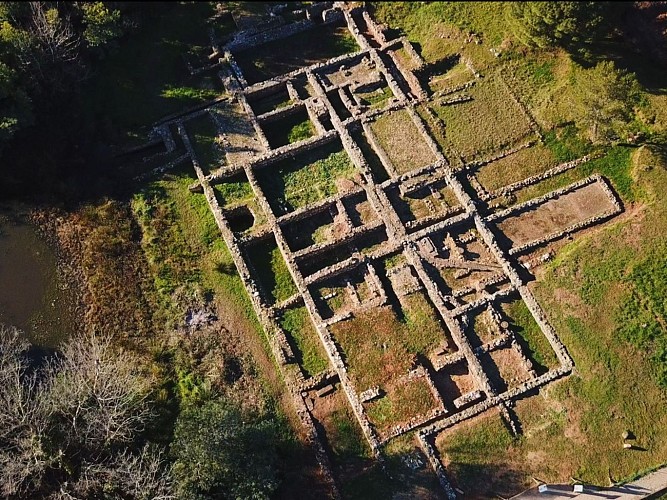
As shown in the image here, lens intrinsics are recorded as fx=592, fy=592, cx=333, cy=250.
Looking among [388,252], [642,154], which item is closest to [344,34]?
[388,252]

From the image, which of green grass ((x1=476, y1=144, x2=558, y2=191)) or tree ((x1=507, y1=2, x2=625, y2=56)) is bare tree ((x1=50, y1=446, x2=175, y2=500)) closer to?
green grass ((x1=476, y1=144, x2=558, y2=191))

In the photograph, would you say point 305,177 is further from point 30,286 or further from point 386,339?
point 30,286

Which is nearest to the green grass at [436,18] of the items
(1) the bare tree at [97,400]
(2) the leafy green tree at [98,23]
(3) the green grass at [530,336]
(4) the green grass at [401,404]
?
(2) the leafy green tree at [98,23]

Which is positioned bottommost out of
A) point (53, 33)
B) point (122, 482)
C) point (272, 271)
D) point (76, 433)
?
point (122, 482)

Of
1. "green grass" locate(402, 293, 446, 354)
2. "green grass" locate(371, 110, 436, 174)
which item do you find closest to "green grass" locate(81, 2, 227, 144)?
"green grass" locate(371, 110, 436, 174)

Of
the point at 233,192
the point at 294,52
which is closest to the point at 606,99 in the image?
the point at 294,52
